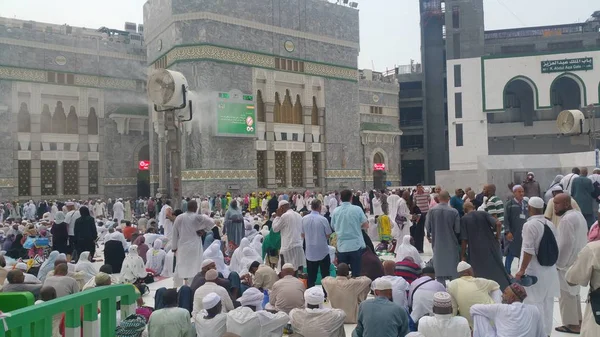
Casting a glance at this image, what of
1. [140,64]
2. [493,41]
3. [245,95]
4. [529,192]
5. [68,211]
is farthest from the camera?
[493,41]

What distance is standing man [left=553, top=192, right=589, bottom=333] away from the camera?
5.37m

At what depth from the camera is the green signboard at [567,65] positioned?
30266mm

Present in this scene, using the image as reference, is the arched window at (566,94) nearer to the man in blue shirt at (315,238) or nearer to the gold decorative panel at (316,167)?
the gold decorative panel at (316,167)

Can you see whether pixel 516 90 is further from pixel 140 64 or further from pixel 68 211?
pixel 68 211

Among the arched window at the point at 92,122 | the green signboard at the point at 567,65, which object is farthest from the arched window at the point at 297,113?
the green signboard at the point at 567,65

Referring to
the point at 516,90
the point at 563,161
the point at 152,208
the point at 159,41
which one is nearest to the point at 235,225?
the point at 152,208

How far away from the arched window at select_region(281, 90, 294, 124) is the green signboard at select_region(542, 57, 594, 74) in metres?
14.2

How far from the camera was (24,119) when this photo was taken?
88.4 ft

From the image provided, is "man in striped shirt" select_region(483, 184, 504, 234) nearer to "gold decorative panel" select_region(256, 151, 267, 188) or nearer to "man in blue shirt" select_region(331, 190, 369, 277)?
"man in blue shirt" select_region(331, 190, 369, 277)

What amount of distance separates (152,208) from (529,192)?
1464 cm

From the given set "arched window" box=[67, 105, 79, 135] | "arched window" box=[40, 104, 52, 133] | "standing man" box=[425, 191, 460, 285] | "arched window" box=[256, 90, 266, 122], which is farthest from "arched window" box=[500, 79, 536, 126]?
"standing man" box=[425, 191, 460, 285]

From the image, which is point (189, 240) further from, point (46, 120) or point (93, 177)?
point (93, 177)

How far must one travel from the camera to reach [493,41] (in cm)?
3912

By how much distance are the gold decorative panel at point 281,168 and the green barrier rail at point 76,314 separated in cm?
2383
